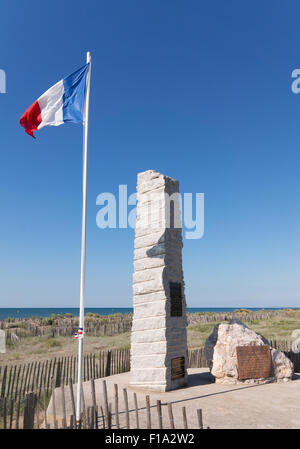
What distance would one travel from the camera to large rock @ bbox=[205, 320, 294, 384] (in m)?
11.9

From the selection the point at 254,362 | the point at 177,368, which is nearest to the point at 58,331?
the point at 177,368

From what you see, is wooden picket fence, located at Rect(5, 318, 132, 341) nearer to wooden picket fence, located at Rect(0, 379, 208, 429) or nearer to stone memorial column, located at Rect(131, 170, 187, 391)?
stone memorial column, located at Rect(131, 170, 187, 391)

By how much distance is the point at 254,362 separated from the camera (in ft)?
39.2

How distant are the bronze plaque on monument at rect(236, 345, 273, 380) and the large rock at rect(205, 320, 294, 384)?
160 mm

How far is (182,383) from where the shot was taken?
11.6m

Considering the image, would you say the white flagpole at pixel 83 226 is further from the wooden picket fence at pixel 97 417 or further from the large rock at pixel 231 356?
the large rock at pixel 231 356

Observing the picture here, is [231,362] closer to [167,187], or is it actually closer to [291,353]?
[291,353]

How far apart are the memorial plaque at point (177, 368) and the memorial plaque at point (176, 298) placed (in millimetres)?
1558

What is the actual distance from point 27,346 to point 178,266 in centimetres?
1584

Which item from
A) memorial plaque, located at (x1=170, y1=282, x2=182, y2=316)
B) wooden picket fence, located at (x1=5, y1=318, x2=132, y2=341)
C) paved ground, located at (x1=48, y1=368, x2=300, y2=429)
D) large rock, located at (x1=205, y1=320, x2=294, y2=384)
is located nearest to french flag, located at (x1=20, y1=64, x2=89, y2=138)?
memorial plaque, located at (x1=170, y1=282, x2=182, y2=316)

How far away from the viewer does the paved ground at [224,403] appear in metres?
7.84

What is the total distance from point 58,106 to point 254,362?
10.9 m

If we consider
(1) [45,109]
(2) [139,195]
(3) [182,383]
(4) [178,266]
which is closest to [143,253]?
(4) [178,266]

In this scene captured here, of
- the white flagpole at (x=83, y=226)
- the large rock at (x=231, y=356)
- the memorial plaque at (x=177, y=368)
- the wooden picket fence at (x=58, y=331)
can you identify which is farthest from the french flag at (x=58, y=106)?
the wooden picket fence at (x=58, y=331)
